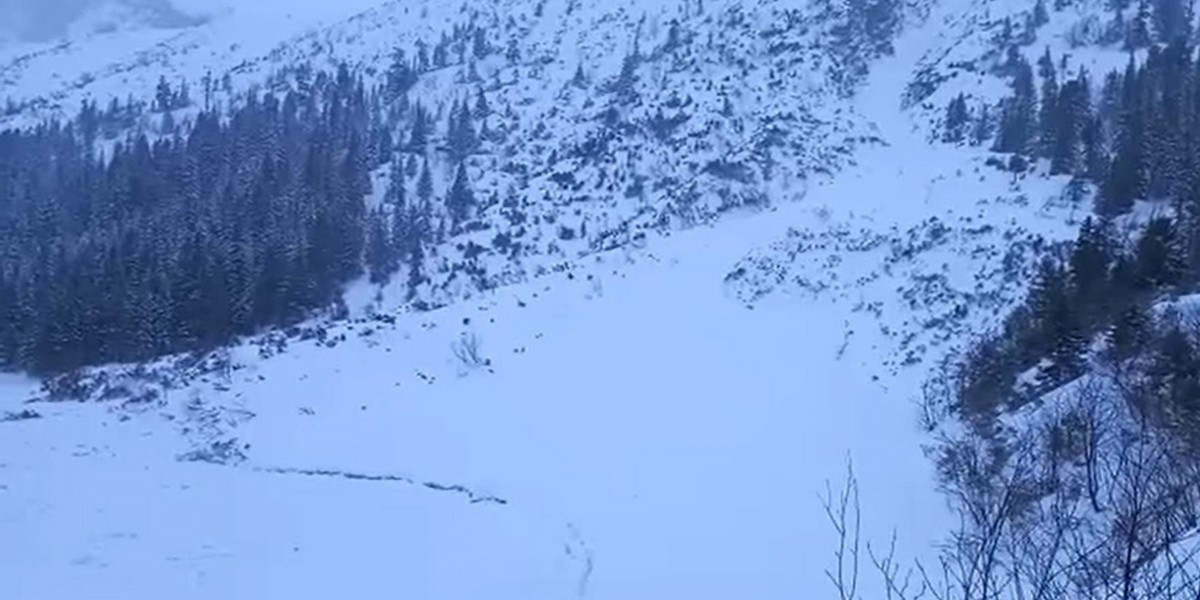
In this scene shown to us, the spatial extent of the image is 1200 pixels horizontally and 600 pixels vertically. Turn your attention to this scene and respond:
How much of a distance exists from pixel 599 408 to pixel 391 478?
Answer: 5.54 m

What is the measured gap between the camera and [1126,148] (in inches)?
1339

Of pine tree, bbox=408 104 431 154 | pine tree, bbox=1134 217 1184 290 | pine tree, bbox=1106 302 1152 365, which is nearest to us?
pine tree, bbox=1106 302 1152 365

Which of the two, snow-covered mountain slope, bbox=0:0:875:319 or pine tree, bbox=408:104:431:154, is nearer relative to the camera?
snow-covered mountain slope, bbox=0:0:875:319

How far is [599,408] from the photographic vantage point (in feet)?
78.3

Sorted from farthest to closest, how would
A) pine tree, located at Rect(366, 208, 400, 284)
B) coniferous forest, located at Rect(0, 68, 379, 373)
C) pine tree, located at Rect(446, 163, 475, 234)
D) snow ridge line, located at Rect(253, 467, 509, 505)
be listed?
pine tree, located at Rect(446, 163, 475, 234), pine tree, located at Rect(366, 208, 400, 284), coniferous forest, located at Rect(0, 68, 379, 373), snow ridge line, located at Rect(253, 467, 509, 505)

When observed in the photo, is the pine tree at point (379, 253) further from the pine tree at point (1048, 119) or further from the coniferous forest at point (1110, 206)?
the pine tree at point (1048, 119)

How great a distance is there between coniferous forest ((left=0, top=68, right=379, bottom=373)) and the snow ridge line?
64.3ft

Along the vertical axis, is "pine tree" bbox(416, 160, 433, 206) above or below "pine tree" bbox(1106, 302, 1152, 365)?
above

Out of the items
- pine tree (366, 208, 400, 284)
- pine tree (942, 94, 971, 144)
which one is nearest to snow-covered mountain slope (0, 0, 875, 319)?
pine tree (366, 208, 400, 284)

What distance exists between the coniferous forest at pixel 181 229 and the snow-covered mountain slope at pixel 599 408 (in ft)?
17.2

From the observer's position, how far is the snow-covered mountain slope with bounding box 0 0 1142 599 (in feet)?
49.4

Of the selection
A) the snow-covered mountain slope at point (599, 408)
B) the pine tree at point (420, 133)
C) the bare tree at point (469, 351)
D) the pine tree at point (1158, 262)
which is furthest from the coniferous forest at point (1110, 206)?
the pine tree at point (420, 133)

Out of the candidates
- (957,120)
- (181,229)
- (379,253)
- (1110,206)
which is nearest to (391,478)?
(1110,206)

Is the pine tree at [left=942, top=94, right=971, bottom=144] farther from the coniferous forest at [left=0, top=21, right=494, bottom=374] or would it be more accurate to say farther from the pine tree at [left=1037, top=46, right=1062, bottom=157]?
the coniferous forest at [left=0, top=21, right=494, bottom=374]
